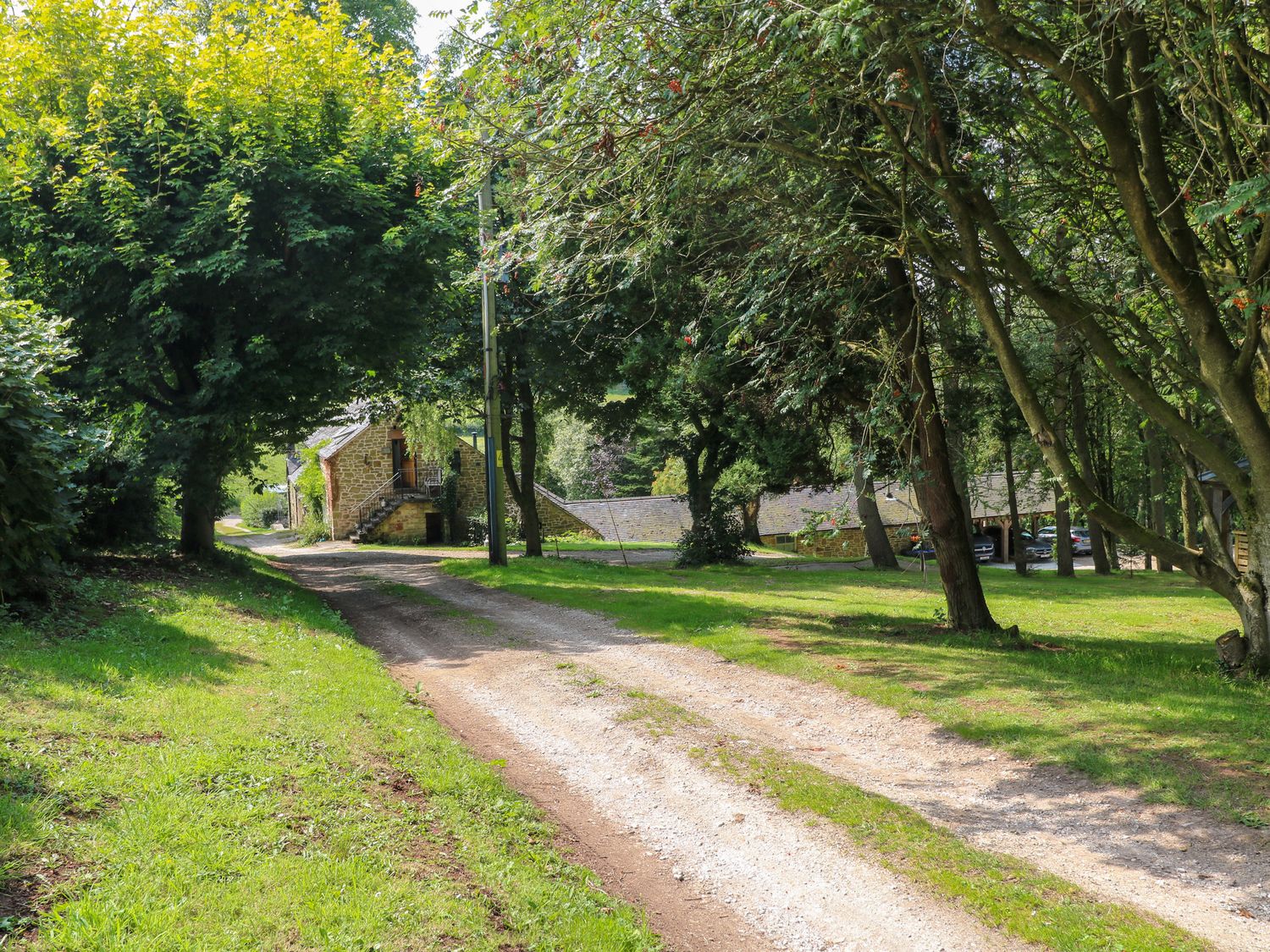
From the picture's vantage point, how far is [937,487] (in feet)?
37.8

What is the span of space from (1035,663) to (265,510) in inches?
2240

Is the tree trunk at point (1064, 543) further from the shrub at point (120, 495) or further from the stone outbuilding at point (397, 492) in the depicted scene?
the shrub at point (120, 495)

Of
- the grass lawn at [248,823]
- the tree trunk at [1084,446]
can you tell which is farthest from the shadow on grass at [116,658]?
the tree trunk at [1084,446]

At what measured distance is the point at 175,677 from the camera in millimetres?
7719

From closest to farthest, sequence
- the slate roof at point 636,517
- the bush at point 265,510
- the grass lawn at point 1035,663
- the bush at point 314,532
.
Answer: the grass lawn at point 1035,663 < the bush at point 314,532 < the slate roof at point 636,517 < the bush at point 265,510

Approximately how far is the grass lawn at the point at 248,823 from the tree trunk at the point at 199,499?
7.58 metres

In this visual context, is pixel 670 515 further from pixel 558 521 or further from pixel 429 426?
pixel 429 426

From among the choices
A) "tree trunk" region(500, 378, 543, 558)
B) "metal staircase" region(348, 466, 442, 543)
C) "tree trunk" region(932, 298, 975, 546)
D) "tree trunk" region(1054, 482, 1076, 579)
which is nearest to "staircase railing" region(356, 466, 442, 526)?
"metal staircase" region(348, 466, 442, 543)

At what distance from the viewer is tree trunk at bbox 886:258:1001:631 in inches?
444

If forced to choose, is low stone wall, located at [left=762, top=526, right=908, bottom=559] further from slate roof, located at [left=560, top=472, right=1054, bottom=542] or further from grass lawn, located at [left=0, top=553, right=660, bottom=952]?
grass lawn, located at [left=0, top=553, right=660, bottom=952]

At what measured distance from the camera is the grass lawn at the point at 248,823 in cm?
395

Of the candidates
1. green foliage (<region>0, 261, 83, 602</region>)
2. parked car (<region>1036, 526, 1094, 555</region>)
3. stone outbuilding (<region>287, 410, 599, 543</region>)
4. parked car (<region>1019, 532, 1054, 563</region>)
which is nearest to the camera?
green foliage (<region>0, 261, 83, 602</region>)

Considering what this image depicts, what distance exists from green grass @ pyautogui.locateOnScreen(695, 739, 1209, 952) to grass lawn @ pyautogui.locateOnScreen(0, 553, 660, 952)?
1.71 metres

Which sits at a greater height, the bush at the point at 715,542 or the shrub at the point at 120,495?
the shrub at the point at 120,495
